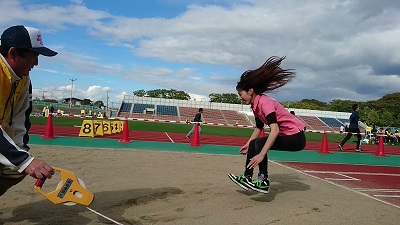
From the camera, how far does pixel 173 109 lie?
74812mm

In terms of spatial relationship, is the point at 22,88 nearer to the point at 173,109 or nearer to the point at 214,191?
the point at 214,191

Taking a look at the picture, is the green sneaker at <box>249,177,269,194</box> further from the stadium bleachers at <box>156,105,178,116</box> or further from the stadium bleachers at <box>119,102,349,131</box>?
the stadium bleachers at <box>156,105,178,116</box>

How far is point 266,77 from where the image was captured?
5.51 meters

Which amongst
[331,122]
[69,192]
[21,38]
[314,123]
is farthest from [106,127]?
[331,122]

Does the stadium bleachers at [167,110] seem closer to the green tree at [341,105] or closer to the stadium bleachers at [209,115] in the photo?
the stadium bleachers at [209,115]

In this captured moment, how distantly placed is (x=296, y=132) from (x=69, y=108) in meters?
66.0

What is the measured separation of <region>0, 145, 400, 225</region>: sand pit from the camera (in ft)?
14.2

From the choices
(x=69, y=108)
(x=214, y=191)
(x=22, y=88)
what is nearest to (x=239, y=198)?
(x=214, y=191)

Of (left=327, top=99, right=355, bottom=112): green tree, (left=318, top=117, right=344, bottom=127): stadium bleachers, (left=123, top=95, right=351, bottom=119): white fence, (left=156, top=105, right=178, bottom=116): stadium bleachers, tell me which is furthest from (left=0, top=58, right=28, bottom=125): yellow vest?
(left=327, top=99, right=355, bottom=112): green tree

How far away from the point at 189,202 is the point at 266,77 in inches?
84.5

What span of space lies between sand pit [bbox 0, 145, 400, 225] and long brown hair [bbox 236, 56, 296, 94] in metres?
1.66

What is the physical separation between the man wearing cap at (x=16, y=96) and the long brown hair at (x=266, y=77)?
10.2 ft

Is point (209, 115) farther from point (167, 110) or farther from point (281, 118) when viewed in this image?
point (281, 118)

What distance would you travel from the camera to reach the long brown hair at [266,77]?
5.51 meters
